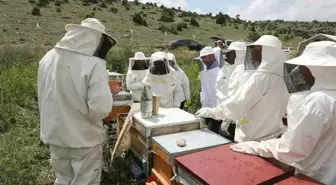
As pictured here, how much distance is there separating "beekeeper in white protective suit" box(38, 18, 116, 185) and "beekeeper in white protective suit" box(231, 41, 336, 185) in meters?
1.86

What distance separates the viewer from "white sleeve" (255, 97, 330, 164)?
1781mm

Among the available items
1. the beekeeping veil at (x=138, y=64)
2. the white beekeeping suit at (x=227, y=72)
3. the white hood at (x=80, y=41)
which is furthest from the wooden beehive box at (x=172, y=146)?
the beekeeping veil at (x=138, y=64)

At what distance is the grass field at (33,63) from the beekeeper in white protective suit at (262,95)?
5.90 ft

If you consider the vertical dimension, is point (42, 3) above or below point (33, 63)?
above

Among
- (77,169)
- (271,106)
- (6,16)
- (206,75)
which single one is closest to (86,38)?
(77,169)

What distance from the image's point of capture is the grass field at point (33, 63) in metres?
3.76

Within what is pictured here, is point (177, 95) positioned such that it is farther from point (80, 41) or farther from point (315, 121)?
point (315, 121)

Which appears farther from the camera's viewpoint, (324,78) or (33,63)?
(33,63)

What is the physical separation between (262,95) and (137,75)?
11.0 feet

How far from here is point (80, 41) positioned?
284cm

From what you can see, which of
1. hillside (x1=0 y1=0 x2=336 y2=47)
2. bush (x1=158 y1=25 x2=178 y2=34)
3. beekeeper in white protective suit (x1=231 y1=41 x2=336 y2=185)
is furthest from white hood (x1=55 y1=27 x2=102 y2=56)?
bush (x1=158 y1=25 x2=178 y2=34)

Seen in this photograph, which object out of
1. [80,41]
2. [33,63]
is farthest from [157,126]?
[33,63]

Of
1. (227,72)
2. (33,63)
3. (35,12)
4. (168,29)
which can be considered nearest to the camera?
(227,72)

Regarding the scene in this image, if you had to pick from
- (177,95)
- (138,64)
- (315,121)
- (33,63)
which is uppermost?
(315,121)
